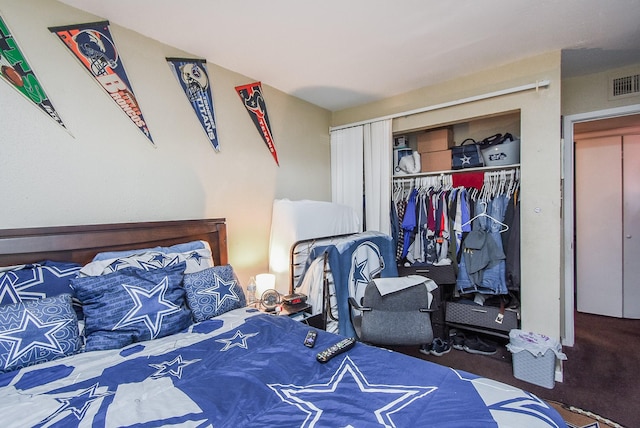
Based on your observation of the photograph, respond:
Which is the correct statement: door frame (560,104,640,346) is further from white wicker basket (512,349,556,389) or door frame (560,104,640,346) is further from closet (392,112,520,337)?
white wicker basket (512,349,556,389)

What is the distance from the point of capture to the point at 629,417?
1.92 metres

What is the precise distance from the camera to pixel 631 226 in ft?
11.6

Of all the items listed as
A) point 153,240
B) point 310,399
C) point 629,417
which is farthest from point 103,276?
point 629,417

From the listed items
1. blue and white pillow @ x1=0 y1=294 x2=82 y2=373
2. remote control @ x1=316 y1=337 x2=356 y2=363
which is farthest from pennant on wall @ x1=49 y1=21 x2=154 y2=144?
remote control @ x1=316 y1=337 x2=356 y2=363

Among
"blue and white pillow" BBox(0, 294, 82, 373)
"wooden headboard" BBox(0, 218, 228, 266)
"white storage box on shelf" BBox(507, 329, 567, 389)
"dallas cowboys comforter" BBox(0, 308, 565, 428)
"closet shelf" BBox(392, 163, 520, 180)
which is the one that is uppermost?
"closet shelf" BBox(392, 163, 520, 180)

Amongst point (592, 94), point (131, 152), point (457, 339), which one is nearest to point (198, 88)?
point (131, 152)

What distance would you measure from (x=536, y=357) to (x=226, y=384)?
93.2 inches

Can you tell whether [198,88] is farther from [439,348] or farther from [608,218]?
[608,218]

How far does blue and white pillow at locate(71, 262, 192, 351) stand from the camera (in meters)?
1.48

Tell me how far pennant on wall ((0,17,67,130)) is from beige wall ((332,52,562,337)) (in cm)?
316

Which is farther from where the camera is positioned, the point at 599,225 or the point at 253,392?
the point at 599,225

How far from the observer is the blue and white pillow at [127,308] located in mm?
1480

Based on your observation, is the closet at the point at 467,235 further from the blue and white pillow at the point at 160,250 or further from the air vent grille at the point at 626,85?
the blue and white pillow at the point at 160,250

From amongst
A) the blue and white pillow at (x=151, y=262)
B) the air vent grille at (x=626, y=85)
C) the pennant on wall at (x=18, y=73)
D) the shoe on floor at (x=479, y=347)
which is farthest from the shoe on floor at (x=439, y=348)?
the pennant on wall at (x=18, y=73)
